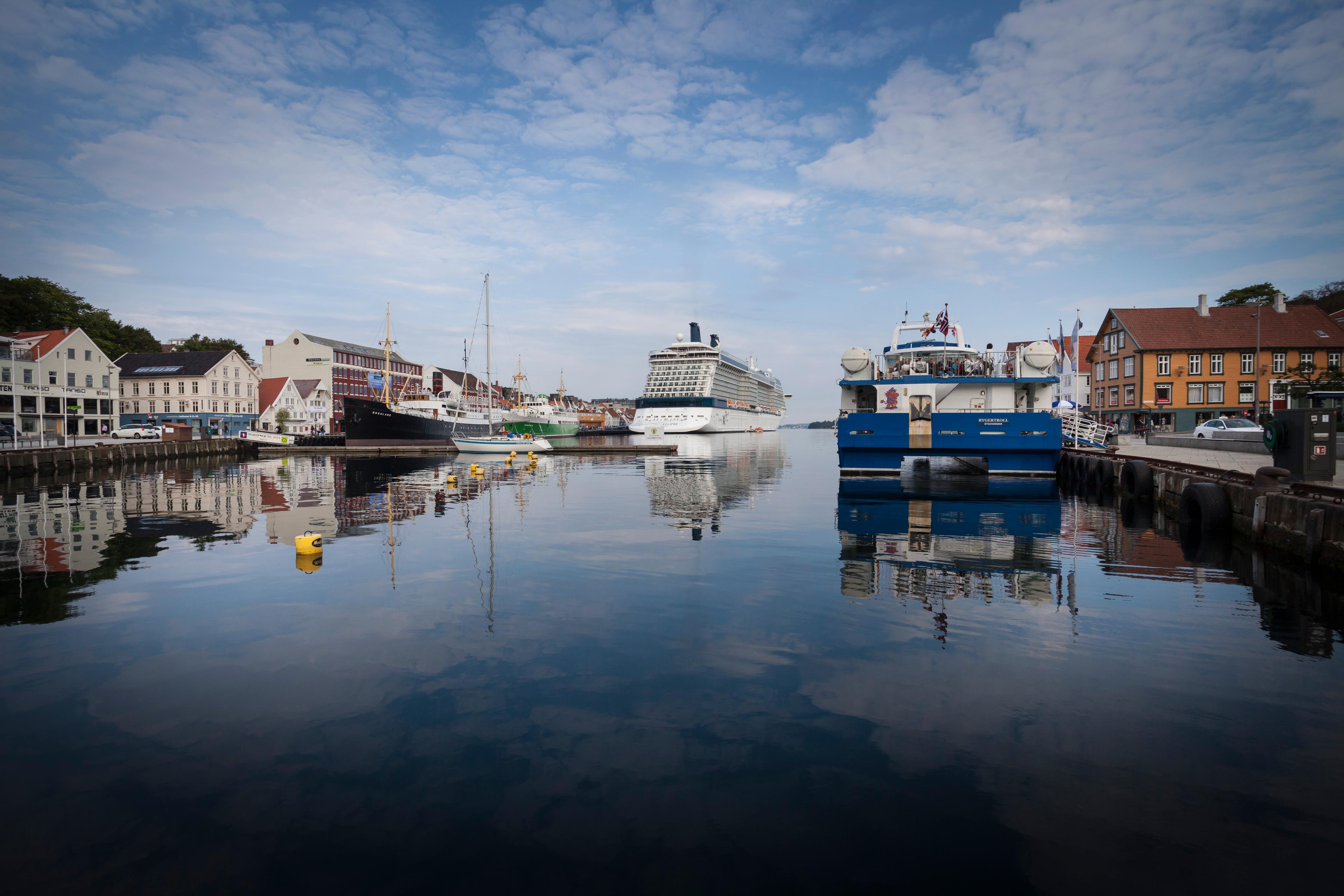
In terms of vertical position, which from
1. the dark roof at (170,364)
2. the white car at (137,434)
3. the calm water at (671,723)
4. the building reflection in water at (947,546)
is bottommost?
the calm water at (671,723)

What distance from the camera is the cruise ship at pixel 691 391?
9094 cm

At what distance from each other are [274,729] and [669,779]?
3.19m

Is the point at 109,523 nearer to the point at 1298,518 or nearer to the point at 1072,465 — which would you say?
the point at 1298,518

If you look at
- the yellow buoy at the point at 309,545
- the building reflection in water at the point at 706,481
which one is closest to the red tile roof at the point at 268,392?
the building reflection in water at the point at 706,481

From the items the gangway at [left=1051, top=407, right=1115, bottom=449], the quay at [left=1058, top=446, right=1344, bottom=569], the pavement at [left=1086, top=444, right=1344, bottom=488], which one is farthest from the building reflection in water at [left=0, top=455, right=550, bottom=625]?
A: the gangway at [left=1051, top=407, right=1115, bottom=449]

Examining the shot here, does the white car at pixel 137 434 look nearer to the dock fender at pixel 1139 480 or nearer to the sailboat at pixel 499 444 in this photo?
the sailboat at pixel 499 444

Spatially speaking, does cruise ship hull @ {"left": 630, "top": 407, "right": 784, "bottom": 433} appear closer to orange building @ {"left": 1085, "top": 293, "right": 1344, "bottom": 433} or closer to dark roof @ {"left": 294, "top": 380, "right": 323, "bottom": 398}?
dark roof @ {"left": 294, "top": 380, "right": 323, "bottom": 398}

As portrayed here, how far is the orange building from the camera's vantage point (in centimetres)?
4781

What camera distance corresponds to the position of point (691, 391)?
3634 inches

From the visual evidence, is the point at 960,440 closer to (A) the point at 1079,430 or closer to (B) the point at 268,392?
(A) the point at 1079,430

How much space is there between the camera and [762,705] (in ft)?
18.7

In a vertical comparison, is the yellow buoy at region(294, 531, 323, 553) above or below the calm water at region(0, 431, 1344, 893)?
above

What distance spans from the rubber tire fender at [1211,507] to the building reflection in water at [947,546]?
8.56 ft

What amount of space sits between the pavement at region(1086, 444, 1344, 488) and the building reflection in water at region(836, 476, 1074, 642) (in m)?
3.98
